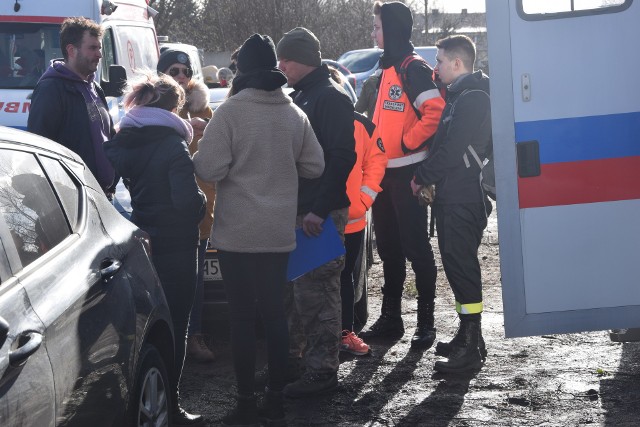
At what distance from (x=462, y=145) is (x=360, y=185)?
62 cm

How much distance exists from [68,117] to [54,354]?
335 cm

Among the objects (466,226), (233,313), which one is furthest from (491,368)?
(233,313)

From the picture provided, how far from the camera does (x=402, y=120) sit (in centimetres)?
689

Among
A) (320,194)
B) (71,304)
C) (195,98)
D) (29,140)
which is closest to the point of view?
(71,304)

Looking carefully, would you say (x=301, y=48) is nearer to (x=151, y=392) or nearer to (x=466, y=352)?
(x=466, y=352)

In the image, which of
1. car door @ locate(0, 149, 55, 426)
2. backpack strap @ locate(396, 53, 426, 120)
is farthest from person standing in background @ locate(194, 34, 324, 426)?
car door @ locate(0, 149, 55, 426)

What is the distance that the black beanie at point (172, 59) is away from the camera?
699 cm

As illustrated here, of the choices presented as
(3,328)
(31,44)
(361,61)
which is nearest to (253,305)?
(3,328)

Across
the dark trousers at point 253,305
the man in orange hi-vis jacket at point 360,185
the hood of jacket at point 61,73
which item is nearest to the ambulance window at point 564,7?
the man in orange hi-vis jacket at point 360,185

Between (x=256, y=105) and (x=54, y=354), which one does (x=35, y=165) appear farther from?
(x=256, y=105)

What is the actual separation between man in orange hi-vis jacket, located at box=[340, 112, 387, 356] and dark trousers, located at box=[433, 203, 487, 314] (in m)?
0.43

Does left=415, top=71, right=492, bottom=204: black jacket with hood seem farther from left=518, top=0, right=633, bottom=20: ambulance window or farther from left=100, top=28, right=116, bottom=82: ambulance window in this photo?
left=100, top=28, right=116, bottom=82: ambulance window

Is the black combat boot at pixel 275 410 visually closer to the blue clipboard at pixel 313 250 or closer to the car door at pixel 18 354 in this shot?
the blue clipboard at pixel 313 250

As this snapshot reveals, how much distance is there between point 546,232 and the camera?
208 inches
